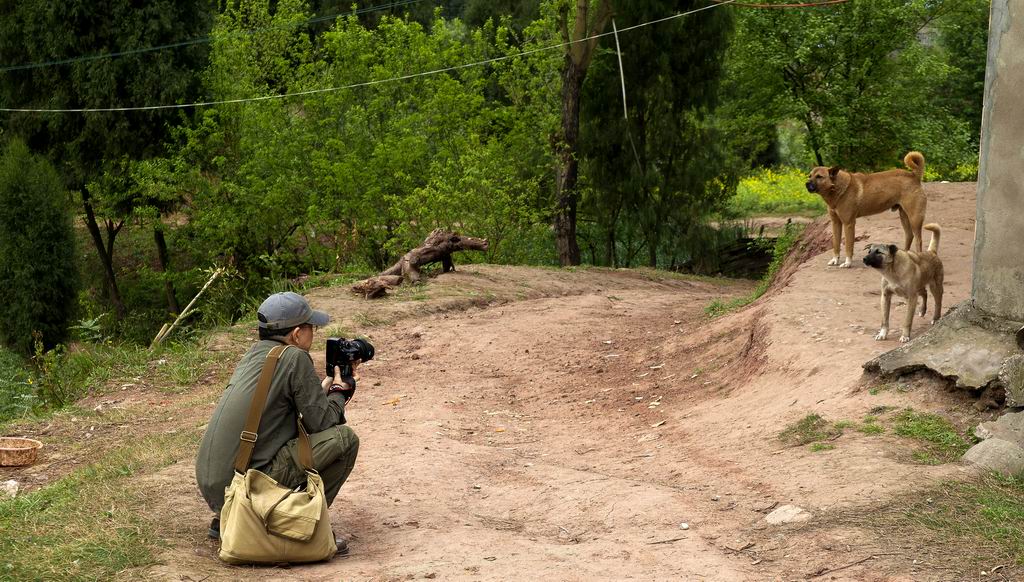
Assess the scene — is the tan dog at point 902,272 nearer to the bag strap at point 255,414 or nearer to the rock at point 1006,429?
the rock at point 1006,429

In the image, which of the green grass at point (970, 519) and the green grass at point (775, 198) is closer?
the green grass at point (970, 519)

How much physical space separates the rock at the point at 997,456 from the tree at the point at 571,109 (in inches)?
727

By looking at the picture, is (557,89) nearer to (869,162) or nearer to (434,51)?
(434,51)

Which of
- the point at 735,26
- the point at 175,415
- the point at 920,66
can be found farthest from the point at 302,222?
the point at 920,66

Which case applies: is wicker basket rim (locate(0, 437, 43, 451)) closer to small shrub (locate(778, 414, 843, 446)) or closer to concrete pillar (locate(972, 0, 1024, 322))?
small shrub (locate(778, 414, 843, 446))

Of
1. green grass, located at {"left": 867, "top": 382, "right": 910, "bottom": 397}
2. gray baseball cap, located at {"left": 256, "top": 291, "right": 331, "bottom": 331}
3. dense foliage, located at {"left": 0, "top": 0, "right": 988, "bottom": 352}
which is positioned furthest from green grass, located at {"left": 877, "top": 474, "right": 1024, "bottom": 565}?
dense foliage, located at {"left": 0, "top": 0, "right": 988, "bottom": 352}

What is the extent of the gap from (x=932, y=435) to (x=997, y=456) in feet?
2.04

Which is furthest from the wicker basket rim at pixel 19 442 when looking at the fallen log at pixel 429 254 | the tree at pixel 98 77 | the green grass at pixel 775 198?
the green grass at pixel 775 198

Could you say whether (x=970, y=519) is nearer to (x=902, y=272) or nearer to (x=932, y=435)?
(x=932, y=435)

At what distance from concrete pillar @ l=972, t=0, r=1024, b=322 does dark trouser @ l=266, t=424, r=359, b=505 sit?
505 centimetres

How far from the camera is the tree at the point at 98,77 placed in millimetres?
25750

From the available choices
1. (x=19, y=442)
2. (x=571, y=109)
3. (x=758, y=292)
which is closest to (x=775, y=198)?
(x=571, y=109)

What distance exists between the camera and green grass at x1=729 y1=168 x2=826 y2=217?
3238cm

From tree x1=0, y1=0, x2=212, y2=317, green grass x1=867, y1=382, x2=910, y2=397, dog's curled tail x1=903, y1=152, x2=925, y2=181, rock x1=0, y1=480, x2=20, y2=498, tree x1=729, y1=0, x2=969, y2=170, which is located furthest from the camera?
tree x1=729, y1=0, x2=969, y2=170
